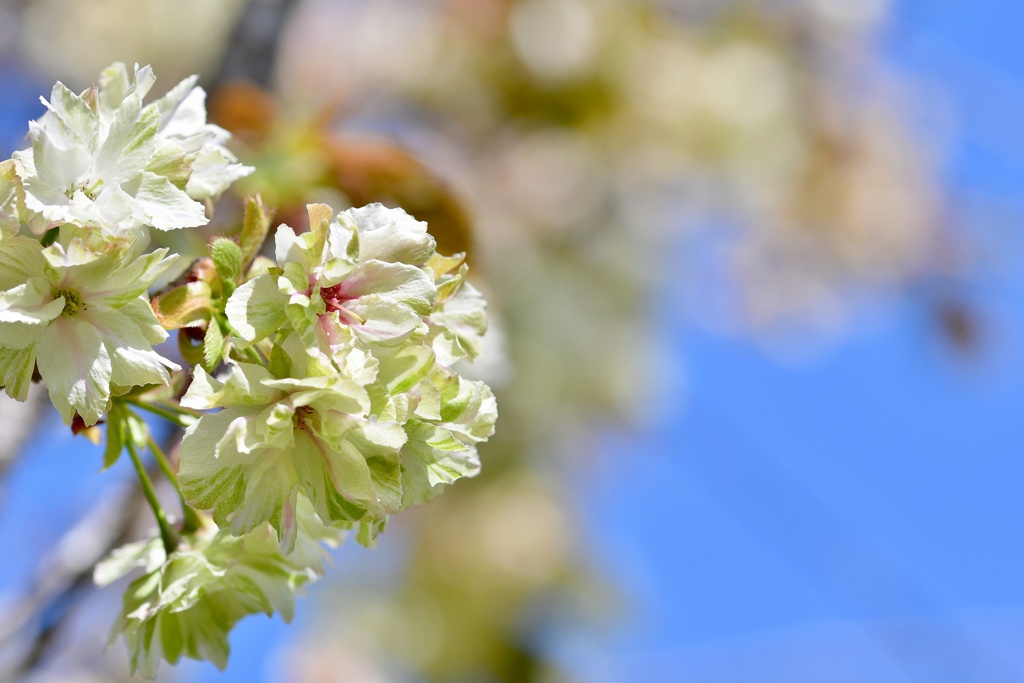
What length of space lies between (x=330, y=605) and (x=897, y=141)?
2050mm

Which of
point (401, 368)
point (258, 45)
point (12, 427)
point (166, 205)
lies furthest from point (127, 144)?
point (258, 45)

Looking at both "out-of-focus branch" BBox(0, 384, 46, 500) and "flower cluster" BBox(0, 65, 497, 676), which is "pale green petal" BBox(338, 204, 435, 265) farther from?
"out-of-focus branch" BBox(0, 384, 46, 500)

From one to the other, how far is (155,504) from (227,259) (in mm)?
123

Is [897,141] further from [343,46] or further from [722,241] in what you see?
[343,46]

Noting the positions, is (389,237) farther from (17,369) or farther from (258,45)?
(258,45)

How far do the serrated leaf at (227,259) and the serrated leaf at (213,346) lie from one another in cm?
2

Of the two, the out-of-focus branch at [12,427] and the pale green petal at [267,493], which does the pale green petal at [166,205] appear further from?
the out-of-focus branch at [12,427]

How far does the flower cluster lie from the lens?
347mm

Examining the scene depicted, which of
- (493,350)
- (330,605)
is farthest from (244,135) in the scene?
(330,605)

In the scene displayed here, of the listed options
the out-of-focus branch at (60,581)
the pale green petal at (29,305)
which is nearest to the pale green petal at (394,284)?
the pale green petal at (29,305)

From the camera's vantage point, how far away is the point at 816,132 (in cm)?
257

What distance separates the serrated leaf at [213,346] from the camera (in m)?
0.36

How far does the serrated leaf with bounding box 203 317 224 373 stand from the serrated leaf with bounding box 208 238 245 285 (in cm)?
2

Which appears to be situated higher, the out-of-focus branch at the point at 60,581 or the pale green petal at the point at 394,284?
the pale green petal at the point at 394,284
